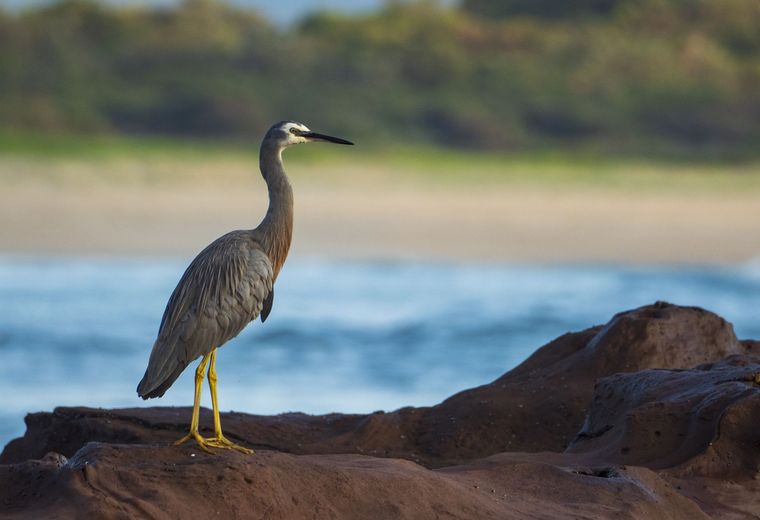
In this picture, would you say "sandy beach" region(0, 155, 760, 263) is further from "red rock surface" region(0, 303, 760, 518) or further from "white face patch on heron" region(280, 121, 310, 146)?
"white face patch on heron" region(280, 121, 310, 146)

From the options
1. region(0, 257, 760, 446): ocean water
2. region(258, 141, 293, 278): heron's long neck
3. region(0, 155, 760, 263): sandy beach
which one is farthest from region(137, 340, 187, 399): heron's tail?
region(0, 155, 760, 263): sandy beach

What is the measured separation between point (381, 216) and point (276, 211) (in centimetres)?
1405

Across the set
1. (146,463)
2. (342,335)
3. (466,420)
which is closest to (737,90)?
(342,335)

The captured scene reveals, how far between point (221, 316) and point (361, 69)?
81.4 ft

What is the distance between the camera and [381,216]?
19.9m

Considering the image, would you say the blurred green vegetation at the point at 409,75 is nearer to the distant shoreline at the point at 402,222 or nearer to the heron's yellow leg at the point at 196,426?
the distant shoreline at the point at 402,222

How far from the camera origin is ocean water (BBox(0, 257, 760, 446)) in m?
10.9

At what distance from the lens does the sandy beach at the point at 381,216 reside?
18.1 m

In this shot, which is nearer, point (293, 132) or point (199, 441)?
point (199, 441)

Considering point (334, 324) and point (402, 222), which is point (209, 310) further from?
point (402, 222)

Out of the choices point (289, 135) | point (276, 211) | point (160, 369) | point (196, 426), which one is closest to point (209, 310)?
point (160, 369)

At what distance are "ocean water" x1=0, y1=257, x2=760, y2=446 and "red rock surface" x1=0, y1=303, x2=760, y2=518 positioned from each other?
3228 millimetres

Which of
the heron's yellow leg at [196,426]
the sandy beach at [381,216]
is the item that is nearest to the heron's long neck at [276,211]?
the heron's yellow leg at [196,426]

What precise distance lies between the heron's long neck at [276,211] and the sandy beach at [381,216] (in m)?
11.5
